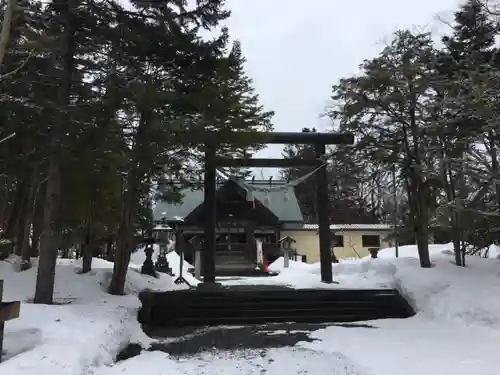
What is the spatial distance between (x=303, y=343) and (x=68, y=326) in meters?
3.27

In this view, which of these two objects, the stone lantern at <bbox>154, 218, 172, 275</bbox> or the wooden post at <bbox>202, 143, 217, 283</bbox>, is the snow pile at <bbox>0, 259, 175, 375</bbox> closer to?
the wooden post at <bbox>202, 143, 217, 283</bbox>

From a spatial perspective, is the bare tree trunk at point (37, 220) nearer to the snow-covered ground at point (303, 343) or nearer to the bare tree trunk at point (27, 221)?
the bare tree trunk at point (27, 221)

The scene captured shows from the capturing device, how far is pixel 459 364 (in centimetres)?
502

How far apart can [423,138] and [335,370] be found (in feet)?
21.8

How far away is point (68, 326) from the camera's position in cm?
571

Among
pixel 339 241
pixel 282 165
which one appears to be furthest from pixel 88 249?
pixel 339 241

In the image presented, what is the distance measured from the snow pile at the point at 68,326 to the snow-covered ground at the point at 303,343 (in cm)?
1

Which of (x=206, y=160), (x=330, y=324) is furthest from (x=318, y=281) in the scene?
(x=206, y=160)

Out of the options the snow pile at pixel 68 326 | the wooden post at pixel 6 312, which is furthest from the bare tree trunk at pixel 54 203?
the wooden post at pixel 6 312

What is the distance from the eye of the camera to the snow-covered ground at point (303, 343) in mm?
4891

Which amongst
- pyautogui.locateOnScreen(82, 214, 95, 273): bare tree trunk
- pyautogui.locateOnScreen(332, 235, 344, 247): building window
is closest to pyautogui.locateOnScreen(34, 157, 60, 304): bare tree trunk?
pyautogui.locateOnScreen(82, 214, 95, 273): bare tree trunk

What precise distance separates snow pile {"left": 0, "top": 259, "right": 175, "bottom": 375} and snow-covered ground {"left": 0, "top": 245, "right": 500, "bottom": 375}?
0.01 metres

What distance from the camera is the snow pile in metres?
4.44

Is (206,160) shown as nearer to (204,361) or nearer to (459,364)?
(204,361)
